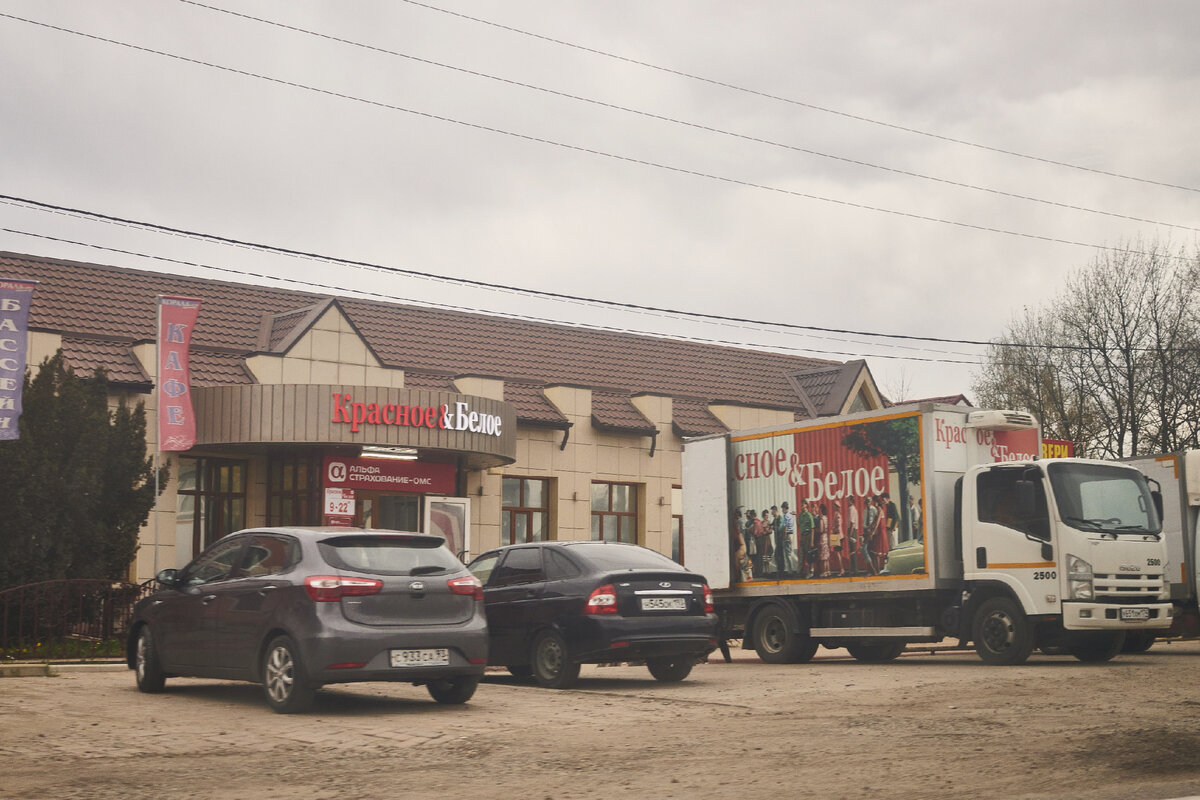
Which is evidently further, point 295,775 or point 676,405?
point 676,405

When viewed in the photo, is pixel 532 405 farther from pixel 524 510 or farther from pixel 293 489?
pixel 293 489

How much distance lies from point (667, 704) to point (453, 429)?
15969 mm

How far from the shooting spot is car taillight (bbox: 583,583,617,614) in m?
13.8

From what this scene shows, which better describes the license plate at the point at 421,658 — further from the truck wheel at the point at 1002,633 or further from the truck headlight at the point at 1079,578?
the truck headlight at the point at 1079,578

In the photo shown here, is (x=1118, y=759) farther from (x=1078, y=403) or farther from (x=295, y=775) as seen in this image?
(x=1078, y=403)

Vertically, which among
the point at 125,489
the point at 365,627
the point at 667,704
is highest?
the point at 125,489

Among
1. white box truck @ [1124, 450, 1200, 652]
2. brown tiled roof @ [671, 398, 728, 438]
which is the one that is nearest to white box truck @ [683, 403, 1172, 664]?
white box truck @ [1124, 450, 1200, 652]

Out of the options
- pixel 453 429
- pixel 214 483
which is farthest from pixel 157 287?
pixel 453 429

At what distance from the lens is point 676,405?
3641 cm

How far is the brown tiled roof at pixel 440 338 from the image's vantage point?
28.4 m

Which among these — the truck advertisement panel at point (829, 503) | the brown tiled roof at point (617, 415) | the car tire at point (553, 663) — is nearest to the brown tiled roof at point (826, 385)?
the brown tiled roof at point (617, 415)

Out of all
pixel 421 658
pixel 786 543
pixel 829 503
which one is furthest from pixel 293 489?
pixel 421 658

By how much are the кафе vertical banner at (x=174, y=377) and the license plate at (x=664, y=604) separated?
47.2 feet

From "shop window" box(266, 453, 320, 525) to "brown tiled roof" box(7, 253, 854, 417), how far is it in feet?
9.67
